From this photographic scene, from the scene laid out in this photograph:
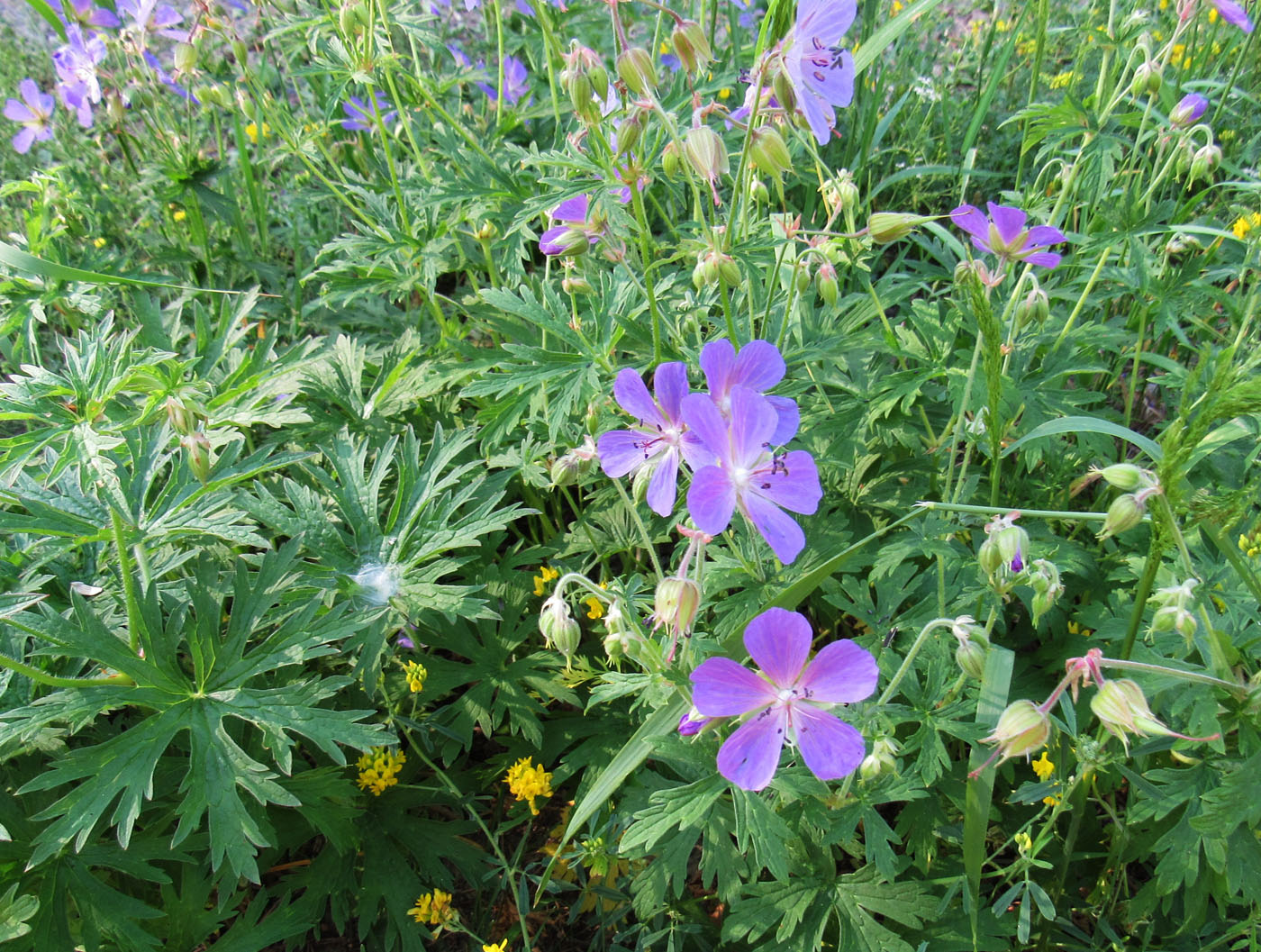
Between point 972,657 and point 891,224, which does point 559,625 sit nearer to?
point 972,657

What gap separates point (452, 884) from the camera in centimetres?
171

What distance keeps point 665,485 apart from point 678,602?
0.56ft

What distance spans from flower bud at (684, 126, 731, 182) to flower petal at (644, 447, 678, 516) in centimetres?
44

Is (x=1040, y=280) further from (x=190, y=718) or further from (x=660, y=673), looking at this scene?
(x=190, y=718)

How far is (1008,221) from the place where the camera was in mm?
1440

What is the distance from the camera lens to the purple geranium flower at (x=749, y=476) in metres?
1.06

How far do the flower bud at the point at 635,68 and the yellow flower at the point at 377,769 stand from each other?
4.39ft

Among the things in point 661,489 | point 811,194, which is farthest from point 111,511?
point 811,194

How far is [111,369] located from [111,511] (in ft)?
1.37

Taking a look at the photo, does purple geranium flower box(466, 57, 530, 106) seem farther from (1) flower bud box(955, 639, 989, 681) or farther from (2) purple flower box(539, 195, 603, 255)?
(1) flower bud box(955, 639, 989, 681)

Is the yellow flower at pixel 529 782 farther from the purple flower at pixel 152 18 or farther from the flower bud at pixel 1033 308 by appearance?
the purple flower at pixel 152 18

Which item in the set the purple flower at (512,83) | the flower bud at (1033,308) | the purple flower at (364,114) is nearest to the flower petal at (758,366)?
the flower bud at (1033,308)

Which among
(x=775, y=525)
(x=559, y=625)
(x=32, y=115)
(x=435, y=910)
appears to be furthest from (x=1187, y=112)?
(x=32, y=115)

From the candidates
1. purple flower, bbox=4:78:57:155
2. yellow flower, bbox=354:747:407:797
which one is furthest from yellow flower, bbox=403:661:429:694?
purple flower, bbox=4:78:57:155
